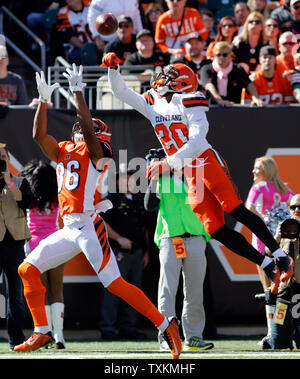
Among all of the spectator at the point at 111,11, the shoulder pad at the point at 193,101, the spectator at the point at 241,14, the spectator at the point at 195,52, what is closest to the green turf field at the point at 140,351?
the shoulder pad at the point at 193,101

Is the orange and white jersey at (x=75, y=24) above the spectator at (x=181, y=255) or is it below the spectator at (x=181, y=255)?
above

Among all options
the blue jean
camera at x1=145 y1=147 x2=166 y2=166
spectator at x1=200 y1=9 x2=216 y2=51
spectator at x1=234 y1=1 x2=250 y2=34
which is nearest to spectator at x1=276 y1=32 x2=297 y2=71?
spectator at x1=234 y1=1 x2=250 y2=34

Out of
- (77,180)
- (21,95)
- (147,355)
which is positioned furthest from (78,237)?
(21,95)

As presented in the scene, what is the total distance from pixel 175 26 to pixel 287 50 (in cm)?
155

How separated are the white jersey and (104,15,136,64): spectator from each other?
11.2 ft

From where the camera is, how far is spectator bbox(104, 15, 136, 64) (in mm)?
10828

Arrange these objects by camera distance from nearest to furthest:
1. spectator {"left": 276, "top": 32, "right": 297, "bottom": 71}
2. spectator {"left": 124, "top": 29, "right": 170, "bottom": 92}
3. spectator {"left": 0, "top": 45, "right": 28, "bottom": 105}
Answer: spectator {"left": 0, "top": 45, "right": 28, "bottom": 105} → spectator {"left": 124, "top": 29, "right": 170, "bottom": 92} → spectator {"left": 276, "top": 32, "right": 297, "bottom": 71}

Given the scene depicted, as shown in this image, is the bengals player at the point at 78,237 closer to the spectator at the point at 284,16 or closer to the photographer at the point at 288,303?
the photographer at the point at 288,303

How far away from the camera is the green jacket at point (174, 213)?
811 centimetres

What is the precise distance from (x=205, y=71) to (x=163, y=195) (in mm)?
2325

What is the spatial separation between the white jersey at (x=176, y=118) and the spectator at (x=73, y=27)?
14.2 feet

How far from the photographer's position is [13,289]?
7.76m

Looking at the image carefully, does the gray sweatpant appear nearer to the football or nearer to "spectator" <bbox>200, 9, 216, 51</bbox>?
the football

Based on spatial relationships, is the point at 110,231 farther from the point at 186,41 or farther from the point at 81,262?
the point at 186,41
